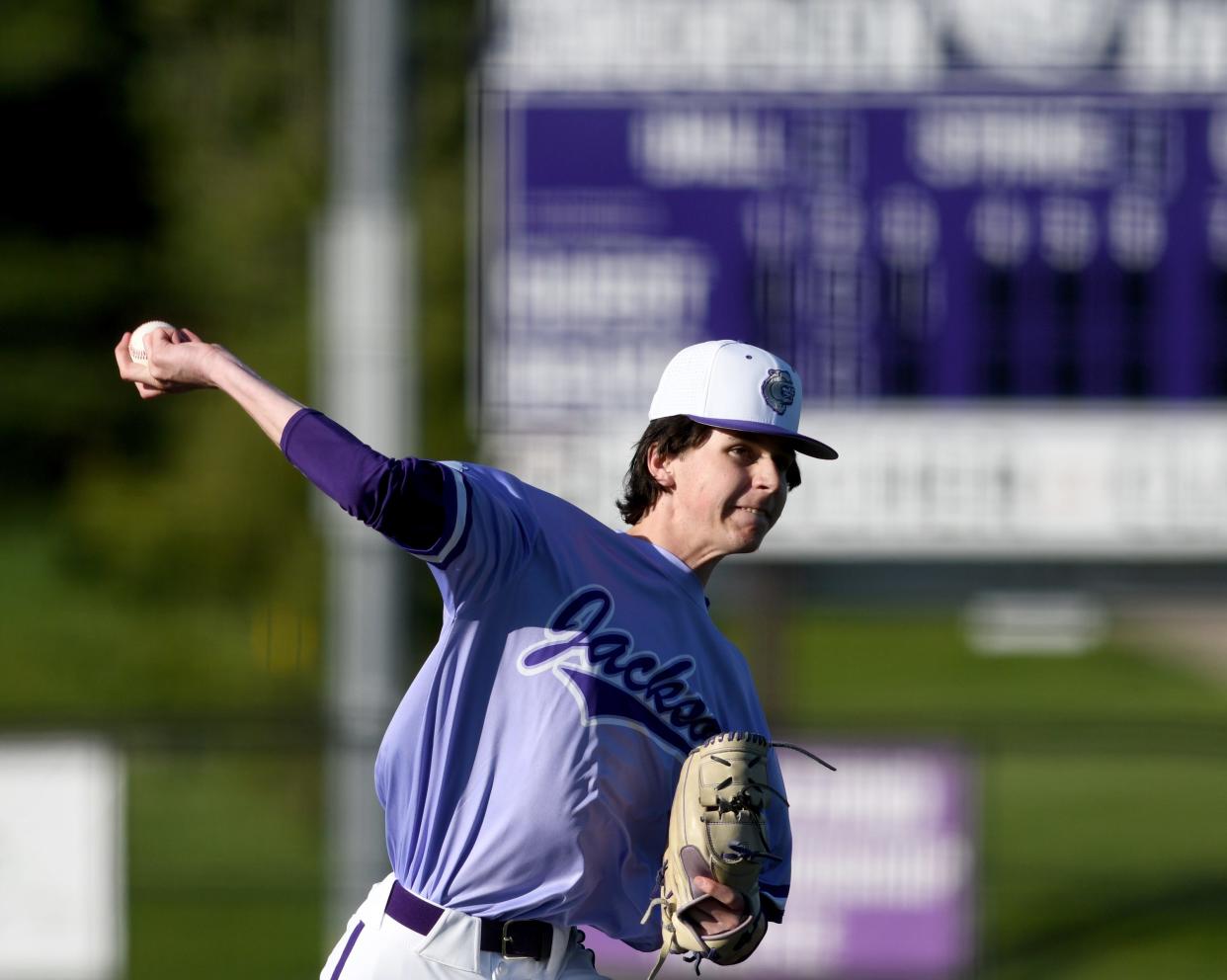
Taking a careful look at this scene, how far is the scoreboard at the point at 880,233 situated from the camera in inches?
305

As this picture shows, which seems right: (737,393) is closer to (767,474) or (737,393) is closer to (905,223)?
(767,474)

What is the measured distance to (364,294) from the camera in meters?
5.87

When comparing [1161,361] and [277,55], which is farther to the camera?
[277,55]

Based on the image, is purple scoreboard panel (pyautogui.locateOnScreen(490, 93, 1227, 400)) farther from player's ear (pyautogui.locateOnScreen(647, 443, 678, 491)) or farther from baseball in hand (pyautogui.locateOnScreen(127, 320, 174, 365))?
baseball in hand (pyautogui.locateOnScreen(127, 320, 174, 365))

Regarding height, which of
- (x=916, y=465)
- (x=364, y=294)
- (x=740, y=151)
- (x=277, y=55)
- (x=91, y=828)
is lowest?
(x=91, y=828)

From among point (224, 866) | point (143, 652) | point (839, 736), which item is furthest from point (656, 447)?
point (143, 652)

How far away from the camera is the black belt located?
108 inches

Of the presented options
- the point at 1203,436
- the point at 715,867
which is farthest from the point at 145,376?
the point at 1203,436

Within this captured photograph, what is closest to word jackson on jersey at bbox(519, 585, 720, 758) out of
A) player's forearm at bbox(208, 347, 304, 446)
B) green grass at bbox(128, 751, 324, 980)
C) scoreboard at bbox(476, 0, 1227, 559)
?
player's forearm at bbox(208, 347, 304, 446)

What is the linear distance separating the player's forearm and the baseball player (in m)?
0.06

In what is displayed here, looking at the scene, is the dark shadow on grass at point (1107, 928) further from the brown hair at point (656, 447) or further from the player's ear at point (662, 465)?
the player's ear at point (662, 465)

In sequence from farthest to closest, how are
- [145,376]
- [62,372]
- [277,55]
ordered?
[62,372] → [277,55] → [145,376]

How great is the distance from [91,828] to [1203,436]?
14.6 ft

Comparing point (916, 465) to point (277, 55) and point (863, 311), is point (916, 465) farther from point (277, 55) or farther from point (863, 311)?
point (277, 55)
